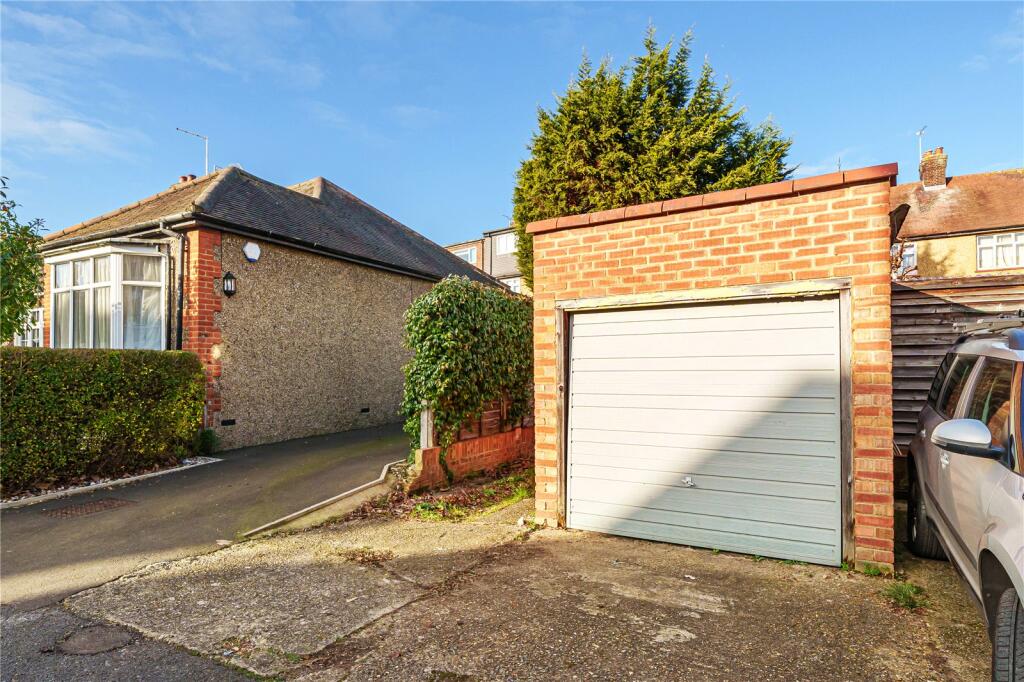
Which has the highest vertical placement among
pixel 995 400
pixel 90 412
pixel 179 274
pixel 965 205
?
pixel 965 205

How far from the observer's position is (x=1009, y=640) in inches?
88.5

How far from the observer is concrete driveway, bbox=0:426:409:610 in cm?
433

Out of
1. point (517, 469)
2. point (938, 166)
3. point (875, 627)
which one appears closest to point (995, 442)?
point (875, 627)

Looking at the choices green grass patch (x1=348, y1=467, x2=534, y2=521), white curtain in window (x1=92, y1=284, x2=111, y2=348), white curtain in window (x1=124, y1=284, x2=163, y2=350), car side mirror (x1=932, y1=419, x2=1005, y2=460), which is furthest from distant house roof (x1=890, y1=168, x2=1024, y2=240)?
white curtain in window (x1=92, y1=284, x2=111, y2=348)

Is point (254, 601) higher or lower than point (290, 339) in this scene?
lower

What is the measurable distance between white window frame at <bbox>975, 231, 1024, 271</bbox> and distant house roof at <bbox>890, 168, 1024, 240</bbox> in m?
0.36

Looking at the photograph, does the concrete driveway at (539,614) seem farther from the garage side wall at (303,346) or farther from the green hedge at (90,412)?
the garage side wall at (303,346)

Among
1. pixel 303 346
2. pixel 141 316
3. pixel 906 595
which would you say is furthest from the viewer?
pixel 303 346

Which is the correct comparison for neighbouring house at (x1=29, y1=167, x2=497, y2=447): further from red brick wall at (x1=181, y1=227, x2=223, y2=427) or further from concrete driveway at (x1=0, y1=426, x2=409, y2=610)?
concrete driveway at (x1=0, y1=426, x2=409, y2=610)

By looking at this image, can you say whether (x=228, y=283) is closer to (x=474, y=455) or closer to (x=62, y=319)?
(x=62, y=319)

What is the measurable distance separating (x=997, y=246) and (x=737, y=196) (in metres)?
22.3

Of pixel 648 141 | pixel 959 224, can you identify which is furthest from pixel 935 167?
pixel 648 141

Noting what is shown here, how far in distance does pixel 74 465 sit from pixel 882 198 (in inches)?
364

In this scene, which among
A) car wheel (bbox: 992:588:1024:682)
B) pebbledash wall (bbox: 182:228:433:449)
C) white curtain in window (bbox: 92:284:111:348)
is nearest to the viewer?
car wheel (bbox: 992:588:1024:682)
